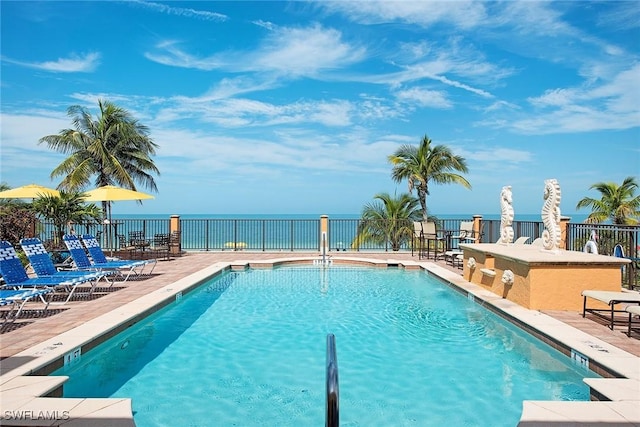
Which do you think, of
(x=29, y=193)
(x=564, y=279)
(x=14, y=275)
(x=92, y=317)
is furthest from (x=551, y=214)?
(x=29, y=193)

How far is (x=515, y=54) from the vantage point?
60.2 feet

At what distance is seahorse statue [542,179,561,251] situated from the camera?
713cm

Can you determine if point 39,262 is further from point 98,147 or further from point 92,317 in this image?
point 98,147

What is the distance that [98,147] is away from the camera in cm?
1661

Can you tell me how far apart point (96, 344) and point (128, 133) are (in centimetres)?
1426

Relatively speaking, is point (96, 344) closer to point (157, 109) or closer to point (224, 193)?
point (157, 109)

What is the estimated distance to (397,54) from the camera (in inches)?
742

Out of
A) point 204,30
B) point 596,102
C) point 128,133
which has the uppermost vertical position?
point 204,30

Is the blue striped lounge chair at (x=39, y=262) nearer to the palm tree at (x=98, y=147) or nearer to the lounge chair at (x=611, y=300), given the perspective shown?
the lounge chair at (x=611, y=300)

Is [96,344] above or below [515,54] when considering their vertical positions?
below

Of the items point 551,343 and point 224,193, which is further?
point 224,193

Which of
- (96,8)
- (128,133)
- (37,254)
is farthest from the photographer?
(128,133)

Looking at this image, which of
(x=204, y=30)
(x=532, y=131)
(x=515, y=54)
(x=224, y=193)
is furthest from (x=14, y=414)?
(x=224, y=193)

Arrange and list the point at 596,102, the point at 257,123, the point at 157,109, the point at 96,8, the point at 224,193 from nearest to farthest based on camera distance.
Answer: the point at 96,8 < the point at 596,102 < the point at 157,109 < the point at 257,123 < the point at 224,193
